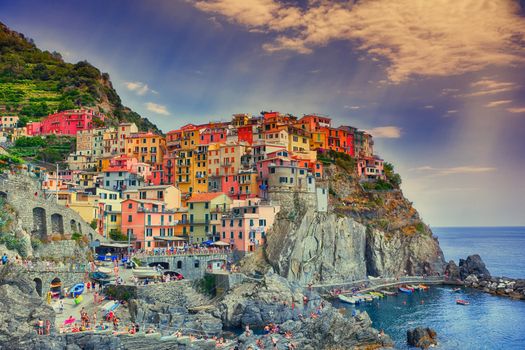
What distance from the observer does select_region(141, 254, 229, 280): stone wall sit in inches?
2267

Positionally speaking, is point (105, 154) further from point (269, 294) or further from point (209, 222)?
point (269, 294)

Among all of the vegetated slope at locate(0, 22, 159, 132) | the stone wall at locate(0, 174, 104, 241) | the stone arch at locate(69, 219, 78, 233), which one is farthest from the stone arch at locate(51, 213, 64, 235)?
the vegetated slope at locate(0, 22, 159, 132)

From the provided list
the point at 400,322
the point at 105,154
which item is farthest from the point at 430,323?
the point at 105,154

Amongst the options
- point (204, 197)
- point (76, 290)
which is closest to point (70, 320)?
point (76, 290)

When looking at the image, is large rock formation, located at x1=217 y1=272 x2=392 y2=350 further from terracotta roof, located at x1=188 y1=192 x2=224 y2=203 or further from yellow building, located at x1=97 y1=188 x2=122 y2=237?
yellow building, located at x1=97 y1=188 x2=122 y2=237

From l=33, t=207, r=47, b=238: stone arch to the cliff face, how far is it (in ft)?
85.0

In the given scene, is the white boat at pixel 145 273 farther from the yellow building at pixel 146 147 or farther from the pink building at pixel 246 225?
the yellow building at pixel 146 147

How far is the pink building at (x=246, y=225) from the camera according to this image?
2606 inches

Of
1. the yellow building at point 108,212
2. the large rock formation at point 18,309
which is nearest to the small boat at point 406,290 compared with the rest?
the yellow building at point 108,212

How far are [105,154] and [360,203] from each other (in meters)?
42.0

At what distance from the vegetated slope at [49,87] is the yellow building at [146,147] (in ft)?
58.8

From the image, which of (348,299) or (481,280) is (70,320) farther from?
(481,280)

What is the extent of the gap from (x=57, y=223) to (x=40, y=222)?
236 cm

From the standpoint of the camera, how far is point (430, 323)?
187ft
